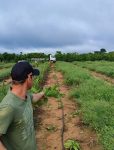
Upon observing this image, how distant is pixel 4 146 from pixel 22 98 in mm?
498

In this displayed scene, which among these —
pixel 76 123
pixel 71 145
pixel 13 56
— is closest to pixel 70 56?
pixel 13 56

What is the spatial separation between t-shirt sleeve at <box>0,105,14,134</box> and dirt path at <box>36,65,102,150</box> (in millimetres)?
3615

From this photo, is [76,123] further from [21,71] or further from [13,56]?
[13,56]

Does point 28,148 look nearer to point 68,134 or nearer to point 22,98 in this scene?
point 22,98

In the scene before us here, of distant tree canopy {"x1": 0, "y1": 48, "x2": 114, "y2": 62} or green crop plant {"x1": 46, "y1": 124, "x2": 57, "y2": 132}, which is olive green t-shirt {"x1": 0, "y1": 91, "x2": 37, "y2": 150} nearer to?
green crop plant {"x1": 46, "y1": 124, "x2": 57, "y2": 132}

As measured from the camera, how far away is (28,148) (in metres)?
3.97

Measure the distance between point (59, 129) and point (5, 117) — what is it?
5.19 meters

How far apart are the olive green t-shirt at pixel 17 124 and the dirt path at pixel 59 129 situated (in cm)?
333

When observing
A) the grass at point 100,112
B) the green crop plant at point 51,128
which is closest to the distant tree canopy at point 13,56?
the grass at point 100,112

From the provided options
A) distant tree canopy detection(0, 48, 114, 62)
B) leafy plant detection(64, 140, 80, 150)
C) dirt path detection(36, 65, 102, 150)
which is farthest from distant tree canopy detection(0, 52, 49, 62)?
leafy plant detection(64, 140, 80, 150)

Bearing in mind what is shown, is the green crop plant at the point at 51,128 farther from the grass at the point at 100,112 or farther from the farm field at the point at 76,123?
the grass at the point at 100,112

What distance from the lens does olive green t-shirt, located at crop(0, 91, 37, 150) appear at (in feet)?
12.4

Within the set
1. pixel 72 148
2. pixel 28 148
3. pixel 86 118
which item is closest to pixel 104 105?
pixel 86 118

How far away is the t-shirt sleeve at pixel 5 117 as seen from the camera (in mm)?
3694
